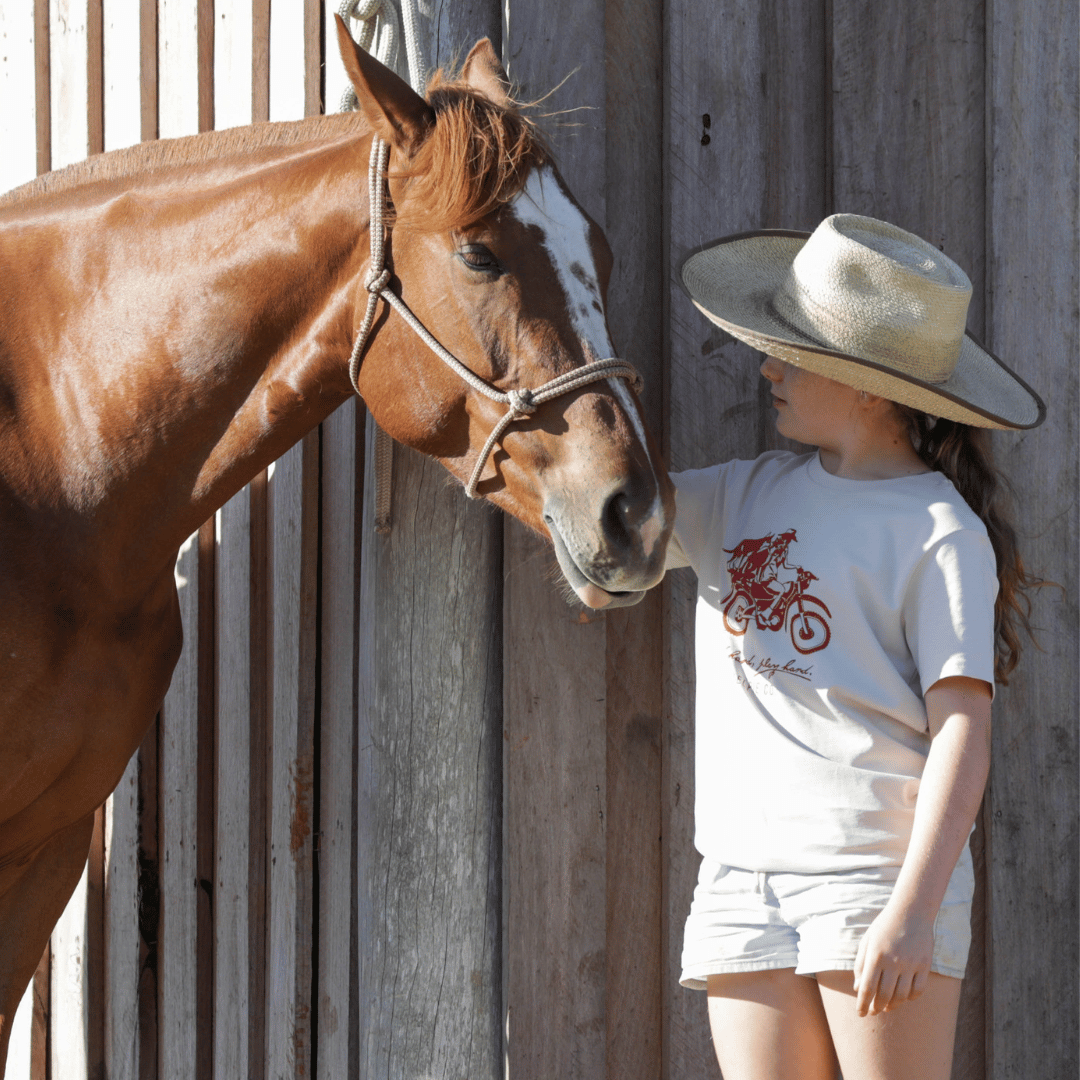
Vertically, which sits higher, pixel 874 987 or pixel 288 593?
pixel 288 593

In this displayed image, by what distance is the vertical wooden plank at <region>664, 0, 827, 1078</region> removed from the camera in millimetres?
1943

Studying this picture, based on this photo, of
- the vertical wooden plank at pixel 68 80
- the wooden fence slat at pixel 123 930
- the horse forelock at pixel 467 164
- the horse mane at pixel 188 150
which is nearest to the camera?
the horse forelock at pixel 467 164

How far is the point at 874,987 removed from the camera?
1.28 metres

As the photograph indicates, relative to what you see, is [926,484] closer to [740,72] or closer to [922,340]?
[922,340]

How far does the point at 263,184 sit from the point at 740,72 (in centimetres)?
93

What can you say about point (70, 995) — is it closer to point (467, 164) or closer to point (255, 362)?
point (255, 362)

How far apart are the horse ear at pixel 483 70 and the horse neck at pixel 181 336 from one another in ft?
0.71

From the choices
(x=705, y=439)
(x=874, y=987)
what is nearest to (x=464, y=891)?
(x=874, y=987)

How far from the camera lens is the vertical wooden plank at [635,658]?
6.36ft

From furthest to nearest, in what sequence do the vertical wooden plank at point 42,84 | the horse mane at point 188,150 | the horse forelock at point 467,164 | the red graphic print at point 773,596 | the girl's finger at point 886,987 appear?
the vertical wooden plank at point 42,84 → the horse mane at point 188,150 → the red graphic print at point 773,596 → the horse forelock at point 467,164 → the girl's finger at point 886,987

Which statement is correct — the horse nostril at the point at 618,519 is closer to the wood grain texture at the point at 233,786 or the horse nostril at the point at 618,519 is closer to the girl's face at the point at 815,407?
the girl's face at the point at 815,407

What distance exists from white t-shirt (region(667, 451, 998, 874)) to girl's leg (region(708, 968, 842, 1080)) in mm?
156

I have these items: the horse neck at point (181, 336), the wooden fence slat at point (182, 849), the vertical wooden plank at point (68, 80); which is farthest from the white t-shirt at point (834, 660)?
the vertical wooden plank at point (68, 80)

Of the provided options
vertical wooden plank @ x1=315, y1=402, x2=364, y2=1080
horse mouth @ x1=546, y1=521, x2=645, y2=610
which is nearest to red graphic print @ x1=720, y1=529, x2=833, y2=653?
horse mouth @ x1=546, y1=521, x2=645, y2=610
